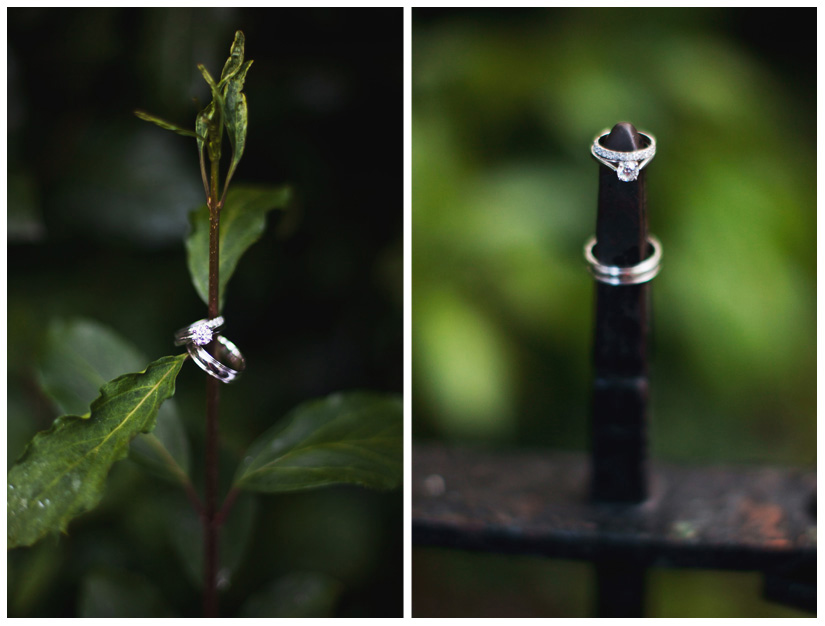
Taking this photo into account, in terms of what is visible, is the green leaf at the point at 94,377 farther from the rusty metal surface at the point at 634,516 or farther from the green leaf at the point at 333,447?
the rusty metal surface at the point at 634,516

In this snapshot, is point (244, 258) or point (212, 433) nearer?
point (212, 433)

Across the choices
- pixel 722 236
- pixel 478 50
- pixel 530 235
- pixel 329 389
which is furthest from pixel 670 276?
pixel 329 389

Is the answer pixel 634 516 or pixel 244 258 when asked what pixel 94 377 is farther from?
pixel 634 516

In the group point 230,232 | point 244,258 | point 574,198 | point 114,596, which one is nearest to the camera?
point 230,232

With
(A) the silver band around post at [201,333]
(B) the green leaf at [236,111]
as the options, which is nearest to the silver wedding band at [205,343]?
(A) the silver band around post at [201,333]

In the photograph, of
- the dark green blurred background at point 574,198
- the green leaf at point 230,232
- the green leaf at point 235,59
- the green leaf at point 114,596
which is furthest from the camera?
the dark green blurred background at point 574,198

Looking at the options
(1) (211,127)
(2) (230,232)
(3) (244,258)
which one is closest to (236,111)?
(1) (211,127)
